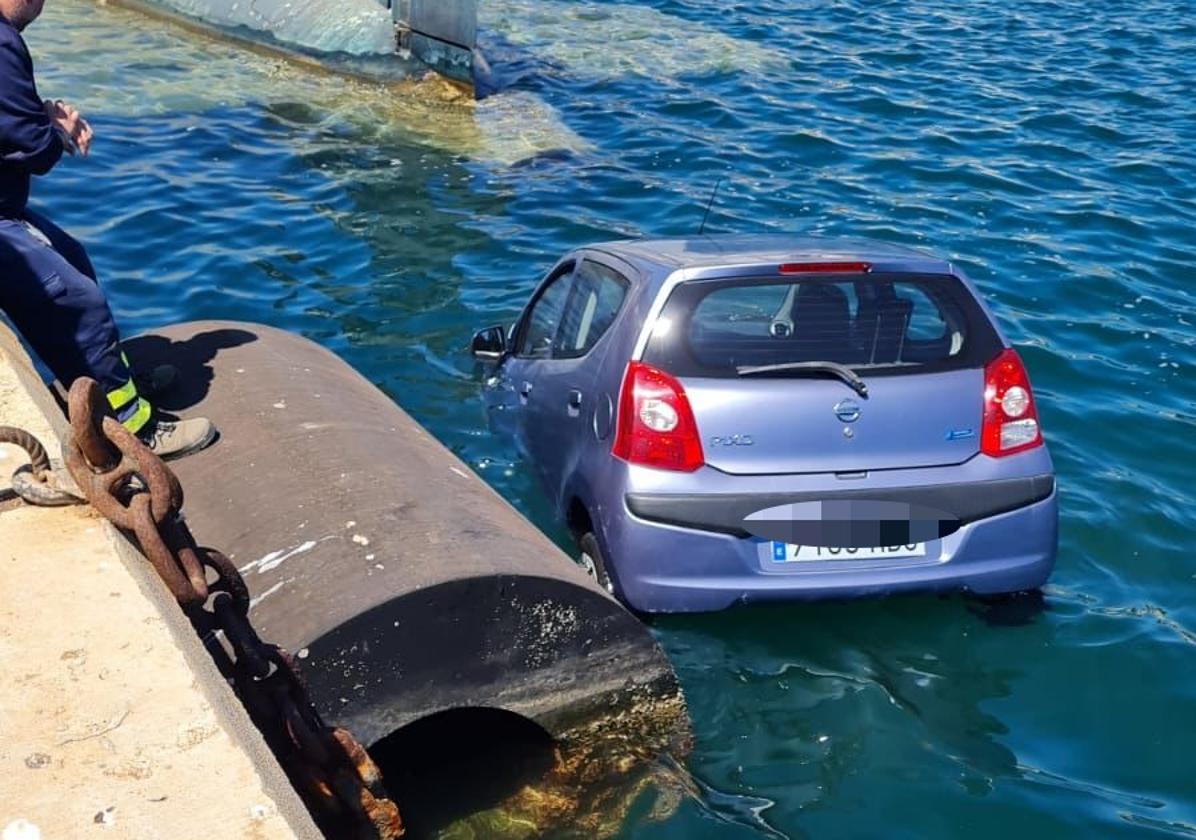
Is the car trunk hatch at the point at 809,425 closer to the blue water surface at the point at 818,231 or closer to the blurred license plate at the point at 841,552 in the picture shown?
the blurred license plate at the point at 841,552

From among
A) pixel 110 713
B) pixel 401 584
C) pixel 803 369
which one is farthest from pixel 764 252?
pixel 110 713

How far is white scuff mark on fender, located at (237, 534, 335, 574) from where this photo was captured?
4809 millimetres

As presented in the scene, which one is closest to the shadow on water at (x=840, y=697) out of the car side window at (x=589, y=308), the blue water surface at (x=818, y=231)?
the blue water surface at (x=818, y=231)

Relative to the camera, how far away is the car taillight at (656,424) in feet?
19.1

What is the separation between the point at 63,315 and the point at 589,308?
2.42m

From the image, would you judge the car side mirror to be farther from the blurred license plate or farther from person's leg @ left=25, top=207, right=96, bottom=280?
the blurred license plate

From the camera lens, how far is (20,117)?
5.64 meters

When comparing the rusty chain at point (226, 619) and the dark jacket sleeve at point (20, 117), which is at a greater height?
the dark jacket sleeve at point (20, 117)

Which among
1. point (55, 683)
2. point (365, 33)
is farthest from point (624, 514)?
point (365, 33)

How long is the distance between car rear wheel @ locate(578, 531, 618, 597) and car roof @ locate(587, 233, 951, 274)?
49.1 inches

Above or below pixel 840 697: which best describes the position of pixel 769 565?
above

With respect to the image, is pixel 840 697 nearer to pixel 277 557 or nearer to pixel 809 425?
pixel 809 425

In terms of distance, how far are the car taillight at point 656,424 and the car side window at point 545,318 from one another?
5.02 feet

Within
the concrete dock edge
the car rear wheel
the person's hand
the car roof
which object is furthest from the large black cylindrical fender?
the car roof
